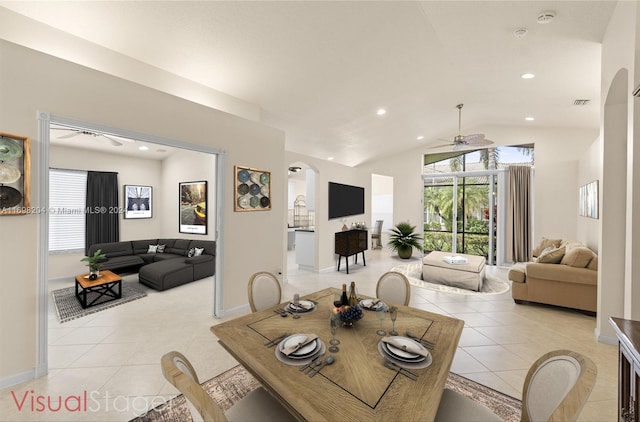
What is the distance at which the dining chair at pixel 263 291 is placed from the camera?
2.26 meters

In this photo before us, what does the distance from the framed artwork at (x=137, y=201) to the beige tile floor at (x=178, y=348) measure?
2487mm

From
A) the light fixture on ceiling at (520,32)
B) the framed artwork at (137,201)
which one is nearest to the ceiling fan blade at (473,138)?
the light fixture on ceiling at (520,32)

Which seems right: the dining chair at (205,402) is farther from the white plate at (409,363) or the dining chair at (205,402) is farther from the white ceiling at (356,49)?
the white ceiling at (356,49)

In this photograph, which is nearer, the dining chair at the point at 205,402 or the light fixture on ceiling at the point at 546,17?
the dining chair at the point at 205,402

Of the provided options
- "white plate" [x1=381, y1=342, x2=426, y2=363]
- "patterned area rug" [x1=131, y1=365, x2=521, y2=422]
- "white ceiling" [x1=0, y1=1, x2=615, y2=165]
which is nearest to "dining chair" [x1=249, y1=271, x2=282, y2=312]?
"patterned area rug" [x1=131, y1=365, x2=521, y2=422]

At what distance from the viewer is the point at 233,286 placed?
3.49 meters

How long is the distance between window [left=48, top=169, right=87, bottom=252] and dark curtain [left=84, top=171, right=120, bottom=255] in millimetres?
102

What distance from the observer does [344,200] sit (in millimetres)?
6512

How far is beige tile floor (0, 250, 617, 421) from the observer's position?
195 centimetres

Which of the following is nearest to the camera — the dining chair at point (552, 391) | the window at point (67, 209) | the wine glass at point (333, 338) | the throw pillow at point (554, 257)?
the dining chair at point (552, 391)

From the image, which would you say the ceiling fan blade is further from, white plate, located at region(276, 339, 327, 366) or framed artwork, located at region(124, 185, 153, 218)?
framed artwork, located at region(124, 185, 153, 218)

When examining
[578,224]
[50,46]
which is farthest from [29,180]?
[578,224]

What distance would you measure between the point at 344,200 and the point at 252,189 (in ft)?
10.5

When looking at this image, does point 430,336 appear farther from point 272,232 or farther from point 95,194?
point 95,194
